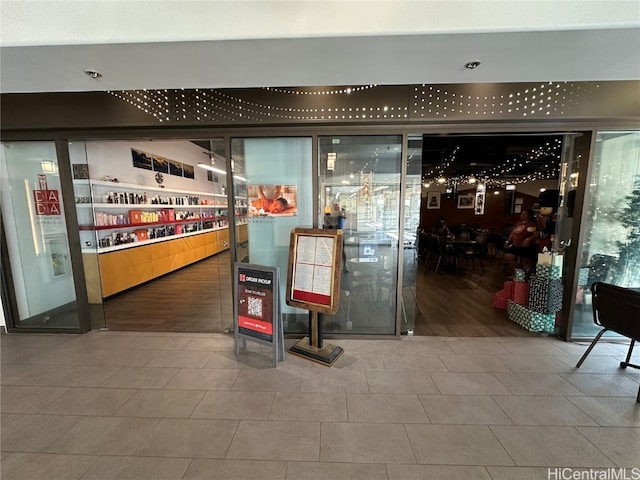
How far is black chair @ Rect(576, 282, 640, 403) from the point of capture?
224cm

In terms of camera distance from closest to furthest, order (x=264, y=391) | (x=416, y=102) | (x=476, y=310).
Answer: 1. (x=264, y=391)
2. (x=416, y=102)
3. (x=476, y=310)

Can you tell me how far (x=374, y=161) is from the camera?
10.5 ft

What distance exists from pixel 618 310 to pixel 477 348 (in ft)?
4.21

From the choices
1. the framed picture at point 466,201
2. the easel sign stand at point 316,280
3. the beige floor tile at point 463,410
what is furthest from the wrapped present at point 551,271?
the framed picture at point 466,201

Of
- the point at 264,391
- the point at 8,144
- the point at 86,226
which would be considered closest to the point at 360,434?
the point at 264,391

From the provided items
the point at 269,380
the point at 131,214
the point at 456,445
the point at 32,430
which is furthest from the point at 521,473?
the point at 131,214

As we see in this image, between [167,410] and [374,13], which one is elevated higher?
[374,13]

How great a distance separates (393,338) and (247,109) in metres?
3.26

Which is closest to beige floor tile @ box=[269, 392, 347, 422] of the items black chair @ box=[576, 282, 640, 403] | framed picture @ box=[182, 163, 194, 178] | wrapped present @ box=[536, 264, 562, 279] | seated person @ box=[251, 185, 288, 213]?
seated person @ box=[251, 185, 288, 213]

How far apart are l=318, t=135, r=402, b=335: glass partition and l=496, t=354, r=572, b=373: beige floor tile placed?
4.03ft

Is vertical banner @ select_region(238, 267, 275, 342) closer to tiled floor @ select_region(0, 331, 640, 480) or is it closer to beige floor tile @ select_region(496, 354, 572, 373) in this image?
tiled floor @ select_region(0, 331, 640, 480)

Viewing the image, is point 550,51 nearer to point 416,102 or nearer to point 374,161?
point 416,102

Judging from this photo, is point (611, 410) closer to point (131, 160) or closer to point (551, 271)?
point (551, 271)

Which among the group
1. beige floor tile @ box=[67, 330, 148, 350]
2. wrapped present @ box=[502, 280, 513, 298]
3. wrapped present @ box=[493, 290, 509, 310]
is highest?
wrapped present @ box=[502, 280, 513, 298]
